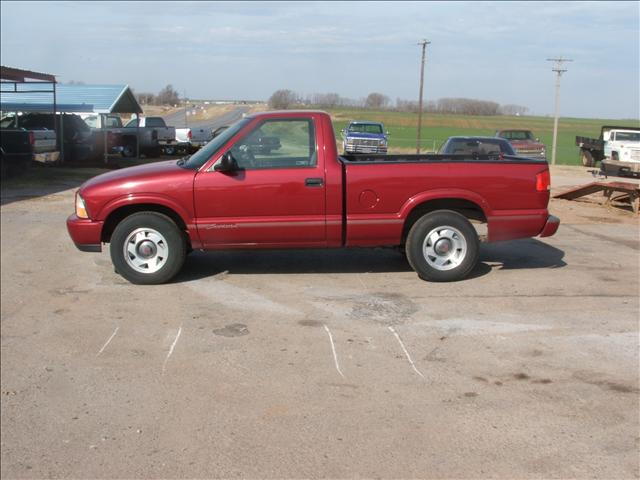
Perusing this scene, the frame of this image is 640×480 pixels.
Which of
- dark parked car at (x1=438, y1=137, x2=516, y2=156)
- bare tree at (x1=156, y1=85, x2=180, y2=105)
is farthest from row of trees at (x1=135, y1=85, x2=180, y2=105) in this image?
dark parked car at (x1=438, y1=137, x2=516, y2=156)

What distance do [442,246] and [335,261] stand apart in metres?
1.62

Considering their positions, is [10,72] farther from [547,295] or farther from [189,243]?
[547,295]

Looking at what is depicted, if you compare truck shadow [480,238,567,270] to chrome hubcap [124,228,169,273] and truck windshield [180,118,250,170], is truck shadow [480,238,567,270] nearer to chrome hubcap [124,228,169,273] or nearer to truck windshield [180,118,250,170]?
truck windshield [180,118,250,170]

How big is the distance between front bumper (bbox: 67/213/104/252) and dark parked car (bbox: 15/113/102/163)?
63.6 feet

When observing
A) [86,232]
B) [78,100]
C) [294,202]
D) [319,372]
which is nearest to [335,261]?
[294,202]

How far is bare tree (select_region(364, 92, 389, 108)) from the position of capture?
79300 millimetres

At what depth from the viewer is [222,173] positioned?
7.09 m

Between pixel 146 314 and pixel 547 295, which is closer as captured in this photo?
pixel 146 314

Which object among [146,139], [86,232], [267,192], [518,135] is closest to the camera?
[267,192]

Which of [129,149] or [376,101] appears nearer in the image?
[129,149]

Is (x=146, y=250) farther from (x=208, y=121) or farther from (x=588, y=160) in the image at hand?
(x=208, y=121)

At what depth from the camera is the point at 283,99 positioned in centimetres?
1875

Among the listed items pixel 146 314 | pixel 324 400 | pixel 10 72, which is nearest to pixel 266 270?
pixel 146 314

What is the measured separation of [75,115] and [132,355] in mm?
23313
